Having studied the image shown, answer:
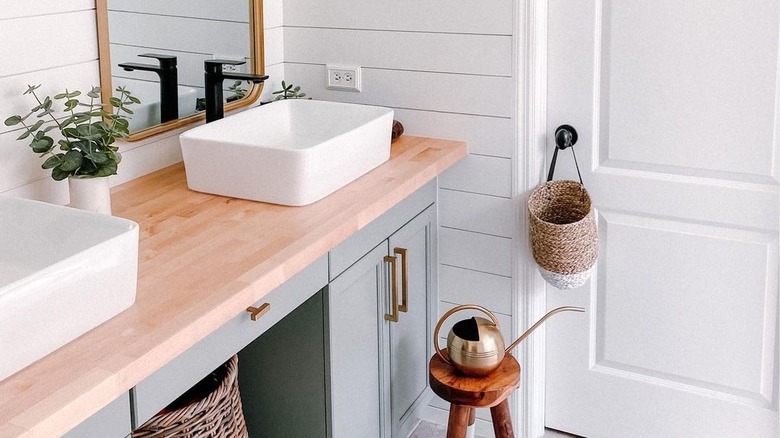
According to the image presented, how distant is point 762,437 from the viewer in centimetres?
238

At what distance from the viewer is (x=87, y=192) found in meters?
1.75

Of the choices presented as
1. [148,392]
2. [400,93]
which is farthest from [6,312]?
[400,93]

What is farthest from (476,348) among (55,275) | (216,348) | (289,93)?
(55,275)

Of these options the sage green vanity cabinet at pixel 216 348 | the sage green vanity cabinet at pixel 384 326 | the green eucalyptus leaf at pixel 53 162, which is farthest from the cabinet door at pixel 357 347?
the green eucalyptus leaf at pixel 53 162

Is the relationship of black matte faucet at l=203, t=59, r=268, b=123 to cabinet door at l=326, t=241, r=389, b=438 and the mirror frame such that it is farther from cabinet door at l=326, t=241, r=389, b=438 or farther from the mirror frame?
cabinet door at l=326, t=241, r=389, b=438

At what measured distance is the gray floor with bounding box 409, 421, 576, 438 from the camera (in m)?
2.65

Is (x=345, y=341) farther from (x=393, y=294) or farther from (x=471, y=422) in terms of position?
(x=471, y=422)

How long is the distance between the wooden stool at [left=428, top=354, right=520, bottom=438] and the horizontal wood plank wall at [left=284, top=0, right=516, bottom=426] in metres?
0.37

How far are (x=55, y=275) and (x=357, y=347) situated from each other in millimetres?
959

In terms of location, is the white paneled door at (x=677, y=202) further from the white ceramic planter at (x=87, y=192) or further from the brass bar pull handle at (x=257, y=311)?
the white ceramic planter at (x=87, y=192)

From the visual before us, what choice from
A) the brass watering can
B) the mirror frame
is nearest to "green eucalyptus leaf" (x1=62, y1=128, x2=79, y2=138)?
the mirror frame

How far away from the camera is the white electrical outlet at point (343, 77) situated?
2559 millimetres

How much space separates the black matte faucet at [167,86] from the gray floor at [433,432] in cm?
118

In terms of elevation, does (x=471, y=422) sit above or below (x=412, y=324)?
below
